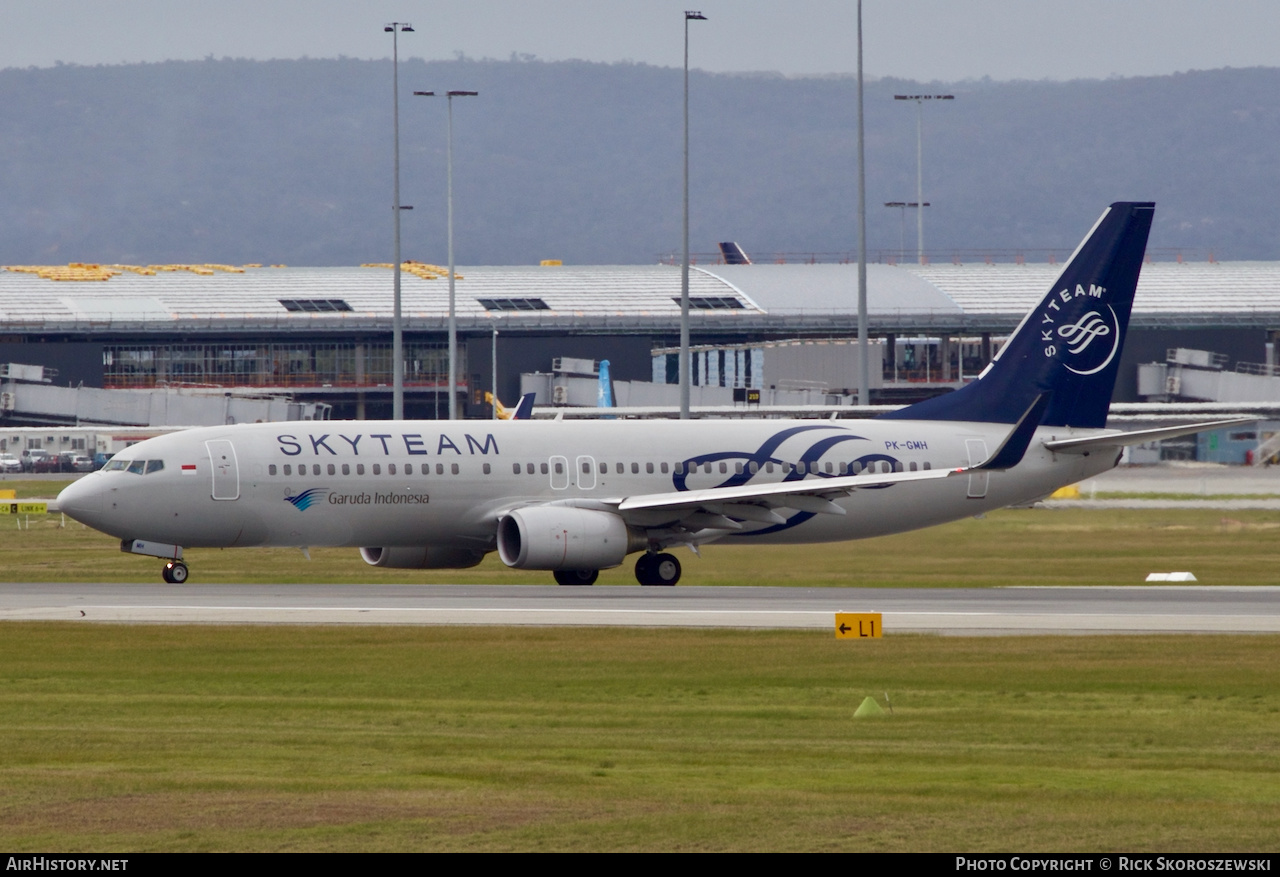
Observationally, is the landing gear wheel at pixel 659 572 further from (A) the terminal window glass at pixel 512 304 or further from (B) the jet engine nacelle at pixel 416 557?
(A) the terminal window glass at pixel 512 304

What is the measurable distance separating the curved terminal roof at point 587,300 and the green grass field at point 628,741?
4374 inches

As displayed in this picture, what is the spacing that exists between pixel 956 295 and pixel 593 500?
106102 millimetres

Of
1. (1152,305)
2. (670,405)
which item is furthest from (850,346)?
(1152,305)

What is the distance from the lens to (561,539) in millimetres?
42562

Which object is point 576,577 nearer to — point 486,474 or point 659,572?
point 659,572

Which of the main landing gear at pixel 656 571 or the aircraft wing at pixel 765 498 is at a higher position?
the aircraft wing at pixel 765 498

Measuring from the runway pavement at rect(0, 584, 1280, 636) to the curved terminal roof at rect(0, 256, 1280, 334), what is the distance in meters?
100.0

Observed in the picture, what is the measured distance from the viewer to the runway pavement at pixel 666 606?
3200 centimetres

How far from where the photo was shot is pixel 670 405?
Result: 422 feet

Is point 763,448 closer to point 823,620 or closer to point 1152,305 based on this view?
point 823,620

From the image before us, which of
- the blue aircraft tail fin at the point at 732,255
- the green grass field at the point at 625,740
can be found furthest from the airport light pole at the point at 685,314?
the blue aircraft tail fin at the point at 732,255

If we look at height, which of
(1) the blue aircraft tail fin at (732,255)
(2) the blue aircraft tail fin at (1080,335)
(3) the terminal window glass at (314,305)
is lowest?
(2) the blue aircraft tail fin at (1080,335)

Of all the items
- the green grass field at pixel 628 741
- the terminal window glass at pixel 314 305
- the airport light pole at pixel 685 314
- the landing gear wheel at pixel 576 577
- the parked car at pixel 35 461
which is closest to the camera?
the green grass field at pixel 628 741

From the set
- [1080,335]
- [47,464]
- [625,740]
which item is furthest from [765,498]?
[47,464]
